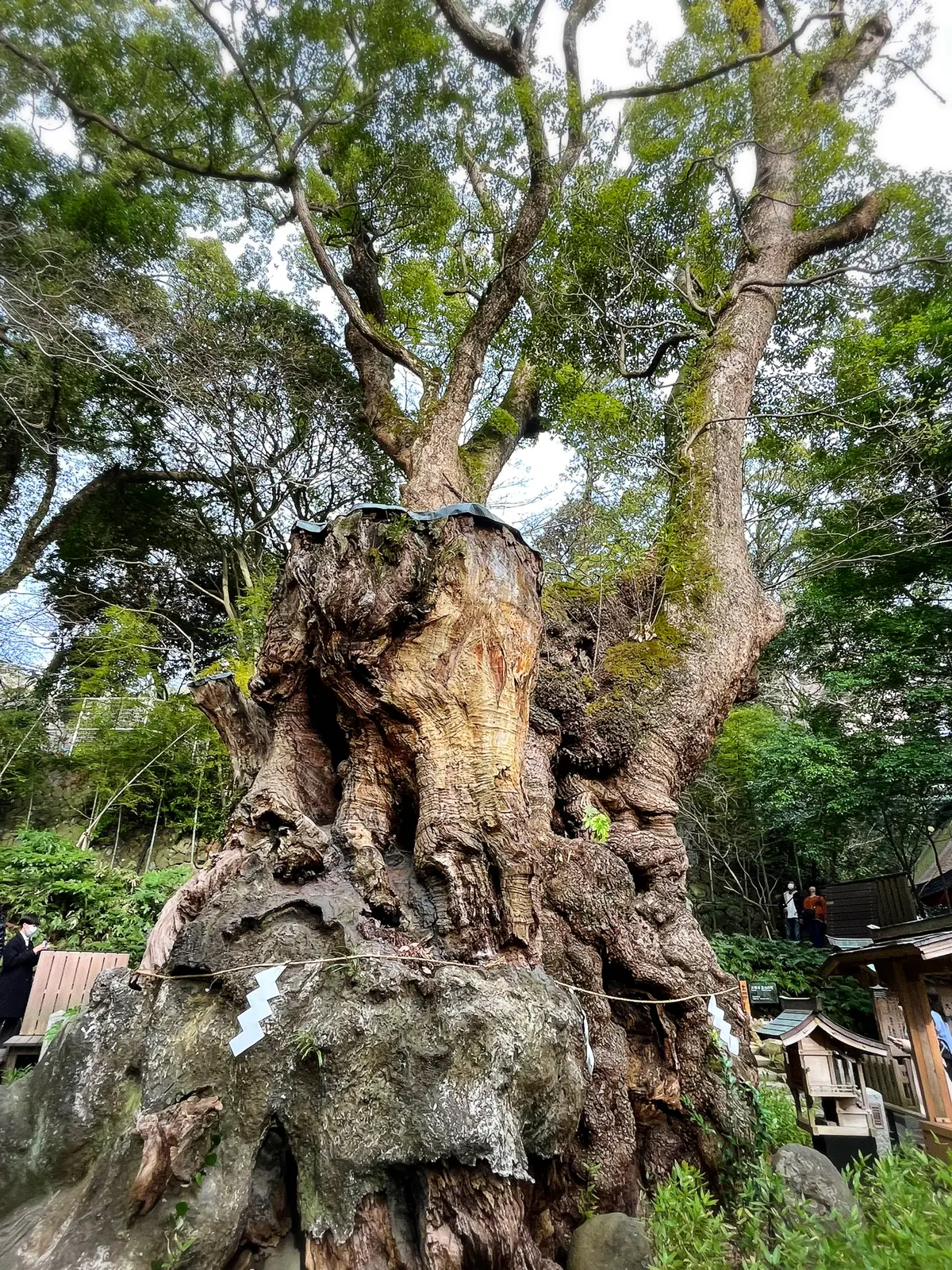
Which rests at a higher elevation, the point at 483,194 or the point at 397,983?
the point at 483,194

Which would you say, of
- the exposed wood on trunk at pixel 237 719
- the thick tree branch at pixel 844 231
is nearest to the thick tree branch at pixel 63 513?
the exposed wood on trunk at pixel 237 719

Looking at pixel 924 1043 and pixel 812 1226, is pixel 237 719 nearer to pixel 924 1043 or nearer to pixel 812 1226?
pixel 812 1226

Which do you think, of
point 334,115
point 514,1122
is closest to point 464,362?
point 334,115

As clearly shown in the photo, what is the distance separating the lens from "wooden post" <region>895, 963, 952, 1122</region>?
564 cm

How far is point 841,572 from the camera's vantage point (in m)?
11.7

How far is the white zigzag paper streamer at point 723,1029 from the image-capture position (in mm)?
2973

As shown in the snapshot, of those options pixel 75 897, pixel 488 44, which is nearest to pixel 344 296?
pixel 488 44

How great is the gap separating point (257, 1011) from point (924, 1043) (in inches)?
248

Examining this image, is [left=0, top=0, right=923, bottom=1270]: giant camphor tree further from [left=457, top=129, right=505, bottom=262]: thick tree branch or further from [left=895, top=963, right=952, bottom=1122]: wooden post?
[left=895, top=963, right=952, bottom=1122]: wooden post

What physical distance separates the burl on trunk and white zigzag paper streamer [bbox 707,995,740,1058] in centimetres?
7

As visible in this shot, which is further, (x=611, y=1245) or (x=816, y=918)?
(x=816, y=918)

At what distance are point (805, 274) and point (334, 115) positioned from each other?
209 inches

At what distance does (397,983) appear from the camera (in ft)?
7.73

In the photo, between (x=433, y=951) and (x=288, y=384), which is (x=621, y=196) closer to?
(x=288, y=384)
